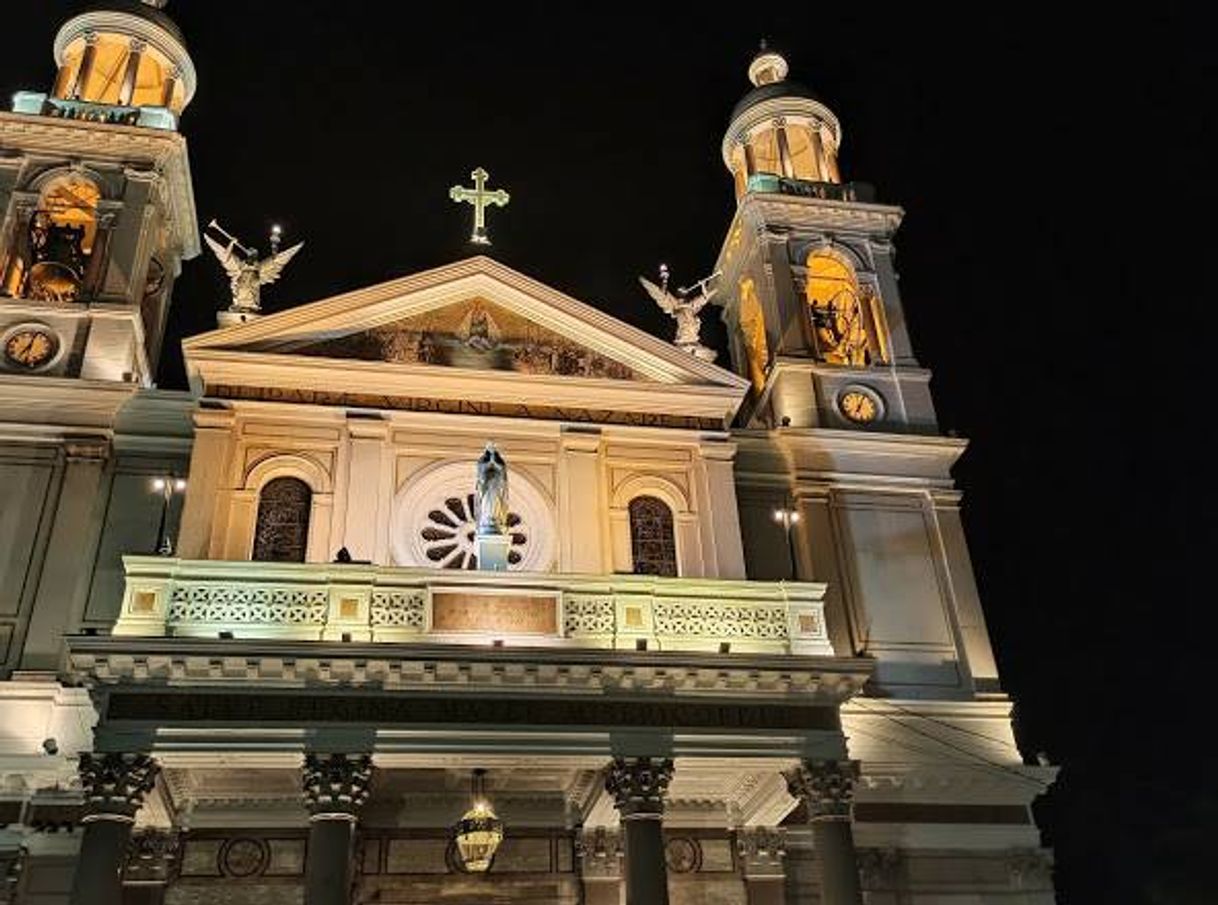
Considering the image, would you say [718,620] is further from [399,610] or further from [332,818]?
[332,818]

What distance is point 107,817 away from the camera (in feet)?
50.5

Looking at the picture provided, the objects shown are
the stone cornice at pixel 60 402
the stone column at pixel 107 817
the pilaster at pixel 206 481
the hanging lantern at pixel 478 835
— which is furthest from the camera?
the stone cornice at pixel 60 402

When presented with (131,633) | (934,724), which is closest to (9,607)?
(131,633)

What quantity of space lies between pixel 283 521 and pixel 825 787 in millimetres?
9853

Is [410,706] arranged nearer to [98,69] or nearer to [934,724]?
[934,724]

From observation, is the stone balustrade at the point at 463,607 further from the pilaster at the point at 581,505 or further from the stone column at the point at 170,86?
the stone column at the point at 170,86

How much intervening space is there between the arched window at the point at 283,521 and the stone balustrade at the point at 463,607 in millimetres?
2823

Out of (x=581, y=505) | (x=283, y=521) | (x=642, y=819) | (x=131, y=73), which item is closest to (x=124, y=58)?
(x=131, y=73)

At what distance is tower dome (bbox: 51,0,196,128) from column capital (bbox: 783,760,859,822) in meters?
19.0

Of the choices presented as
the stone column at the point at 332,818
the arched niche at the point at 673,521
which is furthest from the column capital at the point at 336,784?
the arched niche at the point at 673,521

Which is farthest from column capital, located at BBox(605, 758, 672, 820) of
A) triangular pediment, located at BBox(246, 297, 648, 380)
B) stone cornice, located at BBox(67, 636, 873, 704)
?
triangular pediment, located at BBox(246, 297, 648, 380)

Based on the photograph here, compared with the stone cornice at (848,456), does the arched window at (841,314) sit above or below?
above

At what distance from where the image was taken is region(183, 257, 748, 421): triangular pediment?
2131 centimetres

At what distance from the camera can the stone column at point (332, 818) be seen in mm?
15305
